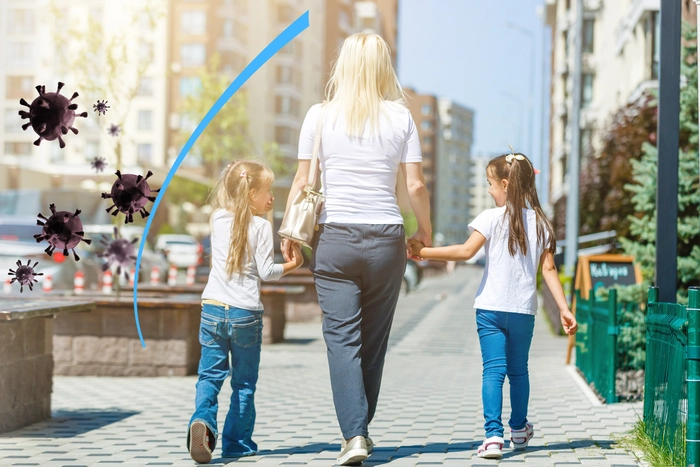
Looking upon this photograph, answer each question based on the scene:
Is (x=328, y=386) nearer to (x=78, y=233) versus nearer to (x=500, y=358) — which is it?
(x=500, y=358)

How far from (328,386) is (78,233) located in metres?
5.76

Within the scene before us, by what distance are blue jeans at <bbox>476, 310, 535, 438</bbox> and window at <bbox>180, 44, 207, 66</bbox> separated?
73685 millimetres

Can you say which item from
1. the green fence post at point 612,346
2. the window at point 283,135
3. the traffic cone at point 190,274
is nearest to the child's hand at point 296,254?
the green fence post at point 612,346

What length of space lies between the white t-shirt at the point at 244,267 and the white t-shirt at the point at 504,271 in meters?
1.05

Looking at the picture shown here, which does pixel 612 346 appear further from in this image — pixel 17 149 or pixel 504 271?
pixel 17 149

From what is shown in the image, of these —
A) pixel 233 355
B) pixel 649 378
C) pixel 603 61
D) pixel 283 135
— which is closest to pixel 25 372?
pixel 233 355

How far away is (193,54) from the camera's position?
257ft

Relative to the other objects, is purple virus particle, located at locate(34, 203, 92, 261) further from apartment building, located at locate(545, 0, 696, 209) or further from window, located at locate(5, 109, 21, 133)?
window, located at locate(5, 109, 21, 133)

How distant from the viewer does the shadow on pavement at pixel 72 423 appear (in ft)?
23.1

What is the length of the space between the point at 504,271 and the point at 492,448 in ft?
2.91

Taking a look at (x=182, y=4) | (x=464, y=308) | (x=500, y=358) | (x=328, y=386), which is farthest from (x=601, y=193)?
(x=182, y=4)

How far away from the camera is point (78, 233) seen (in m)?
4.57

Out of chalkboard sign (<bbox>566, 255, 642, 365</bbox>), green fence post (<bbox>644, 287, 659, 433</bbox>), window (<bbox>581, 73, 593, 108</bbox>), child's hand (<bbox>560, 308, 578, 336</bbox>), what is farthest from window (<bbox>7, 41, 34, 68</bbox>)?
child's hand (<bbox>560, 308, 578, 336</bbox>)

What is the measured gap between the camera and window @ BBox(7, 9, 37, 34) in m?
80.6
